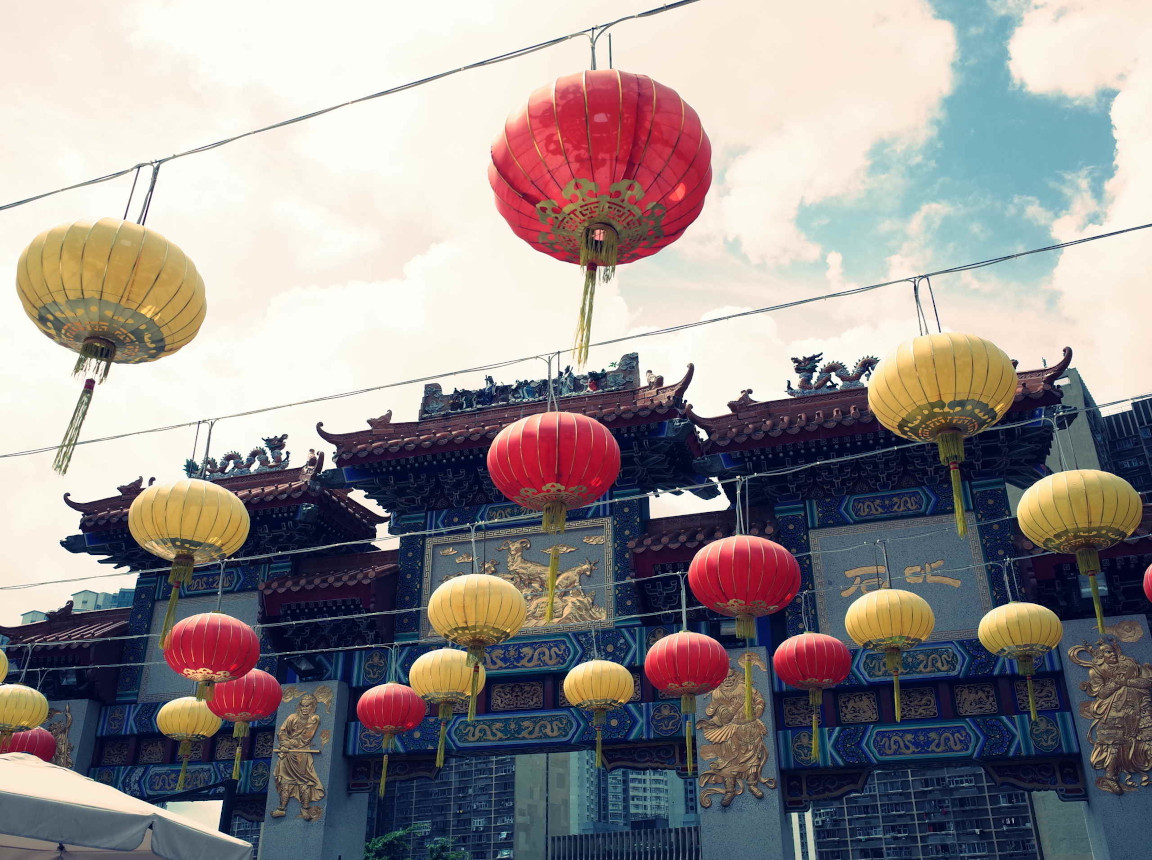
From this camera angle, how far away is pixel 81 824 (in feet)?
18.5

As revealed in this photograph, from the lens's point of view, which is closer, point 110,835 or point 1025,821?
point 110,835

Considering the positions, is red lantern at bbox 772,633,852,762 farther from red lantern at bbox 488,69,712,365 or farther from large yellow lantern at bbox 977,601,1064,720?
red lantern at bbox 488,69,712,365

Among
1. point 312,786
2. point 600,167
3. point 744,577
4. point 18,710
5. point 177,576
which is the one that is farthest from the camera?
point 312,786

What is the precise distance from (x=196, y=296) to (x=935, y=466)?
33.2ft

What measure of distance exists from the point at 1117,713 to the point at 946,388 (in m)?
6.81

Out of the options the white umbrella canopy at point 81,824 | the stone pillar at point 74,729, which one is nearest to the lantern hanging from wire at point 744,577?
the white umbrella canopy at point 81,824

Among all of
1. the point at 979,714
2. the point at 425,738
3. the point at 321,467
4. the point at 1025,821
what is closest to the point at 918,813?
the point at 1025,821

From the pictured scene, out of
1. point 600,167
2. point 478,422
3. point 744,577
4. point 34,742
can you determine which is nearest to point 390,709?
point 478,422

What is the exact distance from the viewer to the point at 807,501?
13.2m

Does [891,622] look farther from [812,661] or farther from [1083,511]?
[1083,511]

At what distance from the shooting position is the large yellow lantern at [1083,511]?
7.75m

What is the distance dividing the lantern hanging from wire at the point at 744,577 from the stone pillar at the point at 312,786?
22.8 feet

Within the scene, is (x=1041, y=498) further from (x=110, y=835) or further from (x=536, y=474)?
(x=110, y=835)

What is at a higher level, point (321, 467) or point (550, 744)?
point (321, 467)
